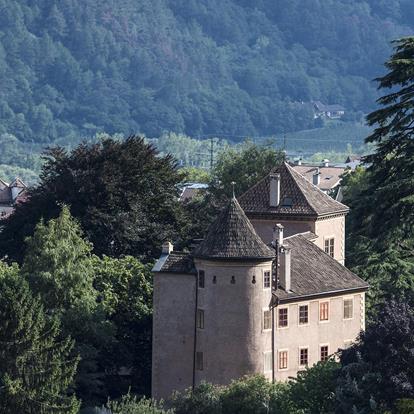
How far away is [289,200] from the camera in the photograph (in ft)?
284

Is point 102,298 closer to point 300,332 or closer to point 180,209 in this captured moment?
point 300,332

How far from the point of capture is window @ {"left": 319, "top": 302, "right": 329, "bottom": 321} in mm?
75125

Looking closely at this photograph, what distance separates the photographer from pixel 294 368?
73.3 meters

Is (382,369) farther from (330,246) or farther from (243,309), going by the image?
(330,246)

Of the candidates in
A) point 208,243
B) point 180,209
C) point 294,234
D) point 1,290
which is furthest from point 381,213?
point 180,209

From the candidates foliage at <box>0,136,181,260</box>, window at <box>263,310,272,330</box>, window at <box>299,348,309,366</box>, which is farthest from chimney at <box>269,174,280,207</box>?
window at <box>263,310,272,330</box>

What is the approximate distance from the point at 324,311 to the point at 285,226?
35.8 feet

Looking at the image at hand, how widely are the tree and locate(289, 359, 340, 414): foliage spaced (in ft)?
22.4

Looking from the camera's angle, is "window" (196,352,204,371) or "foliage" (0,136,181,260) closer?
"window" (196,352,204,371)

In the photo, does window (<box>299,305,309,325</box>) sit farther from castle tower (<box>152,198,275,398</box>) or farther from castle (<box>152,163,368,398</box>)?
castle tower (<box>152,198,275,398</box>)

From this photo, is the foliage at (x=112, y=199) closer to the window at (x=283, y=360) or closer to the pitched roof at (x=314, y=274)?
the pitched roof at (x=314, y=274)

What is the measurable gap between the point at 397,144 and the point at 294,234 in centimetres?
1751

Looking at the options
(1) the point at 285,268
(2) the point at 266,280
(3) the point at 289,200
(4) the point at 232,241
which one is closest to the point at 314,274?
(1) the point at 285,268

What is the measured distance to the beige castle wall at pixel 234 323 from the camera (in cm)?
7069
